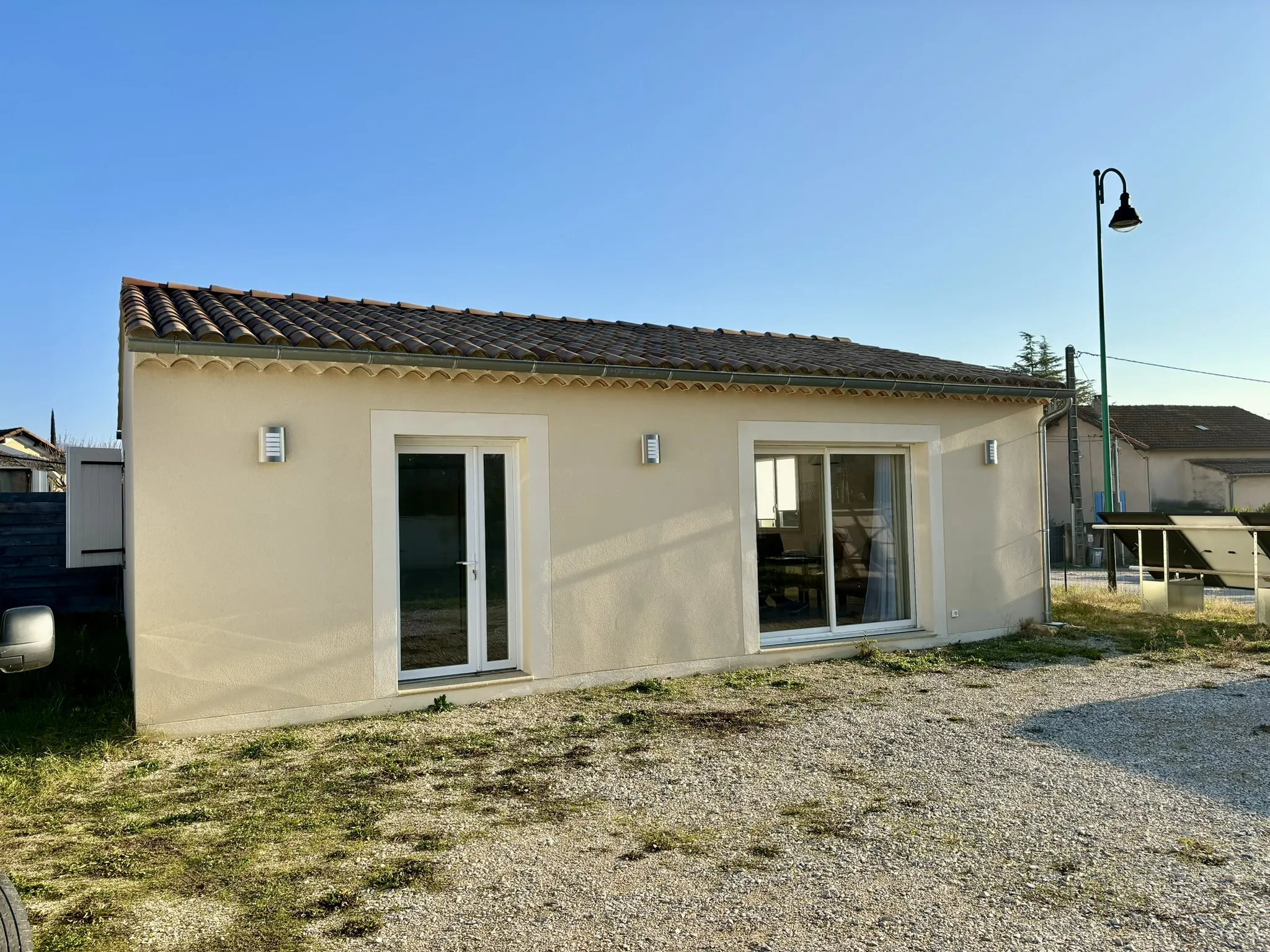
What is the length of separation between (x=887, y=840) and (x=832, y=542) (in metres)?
5.53

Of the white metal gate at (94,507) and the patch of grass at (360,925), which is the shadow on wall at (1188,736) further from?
the white metal gate at (94,507)

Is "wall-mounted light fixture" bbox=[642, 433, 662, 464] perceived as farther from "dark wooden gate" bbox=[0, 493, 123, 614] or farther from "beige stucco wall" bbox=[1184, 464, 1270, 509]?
"beige stucco wall" bbox=[1184, 464, 1270, 509]

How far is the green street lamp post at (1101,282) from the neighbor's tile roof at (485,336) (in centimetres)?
601

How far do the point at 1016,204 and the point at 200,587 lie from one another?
1586 cm

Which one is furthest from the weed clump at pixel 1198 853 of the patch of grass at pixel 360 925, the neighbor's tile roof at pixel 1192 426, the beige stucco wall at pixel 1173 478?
the beige stucco wall at pixel 1173 478

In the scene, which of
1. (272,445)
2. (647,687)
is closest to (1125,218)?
(647,687)

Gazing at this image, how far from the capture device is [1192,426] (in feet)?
114

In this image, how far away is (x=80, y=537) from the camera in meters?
9.41

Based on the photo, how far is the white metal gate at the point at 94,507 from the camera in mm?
9250

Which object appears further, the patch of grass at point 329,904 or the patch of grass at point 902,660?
the patch of grass at point 902,660

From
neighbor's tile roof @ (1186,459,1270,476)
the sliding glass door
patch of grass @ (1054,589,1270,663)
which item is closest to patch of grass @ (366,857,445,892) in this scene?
the sliding glass door

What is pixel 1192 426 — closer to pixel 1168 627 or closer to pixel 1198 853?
pixel 1168 627

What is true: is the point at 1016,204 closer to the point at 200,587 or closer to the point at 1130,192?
the point at 1130,192

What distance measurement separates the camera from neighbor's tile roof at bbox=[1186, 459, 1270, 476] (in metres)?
31.3
